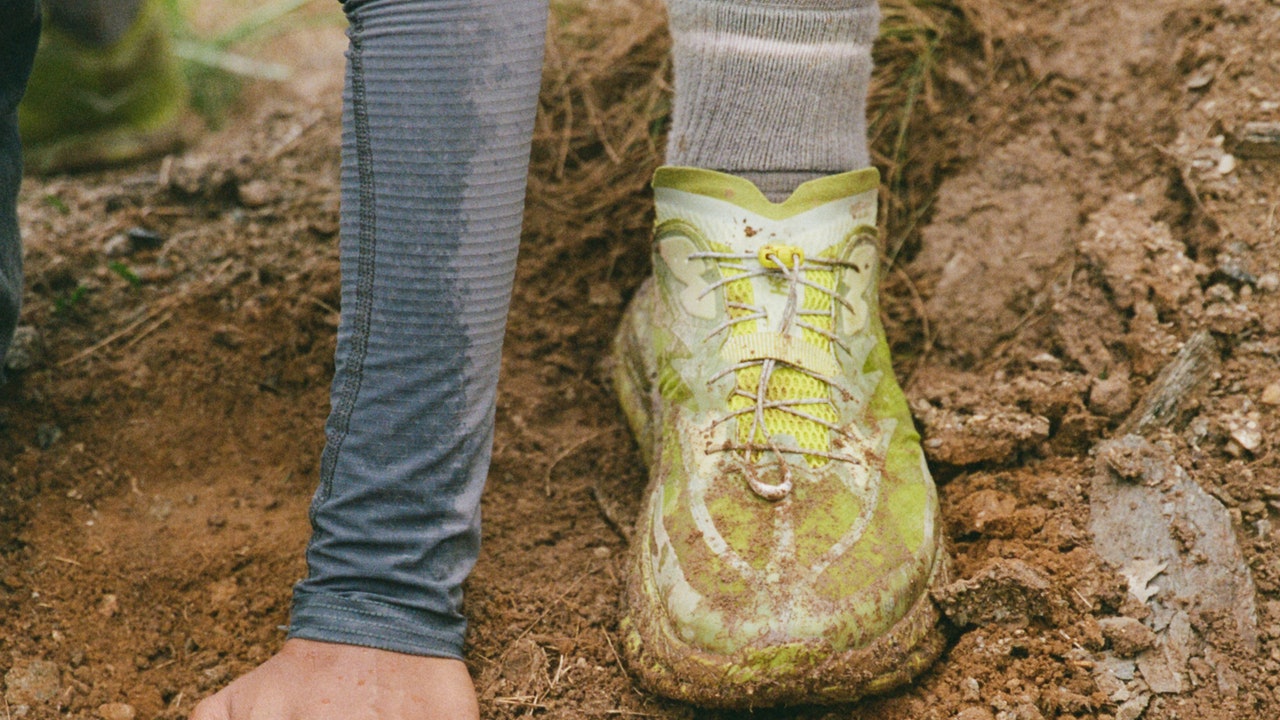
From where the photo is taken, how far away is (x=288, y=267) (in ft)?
5.62

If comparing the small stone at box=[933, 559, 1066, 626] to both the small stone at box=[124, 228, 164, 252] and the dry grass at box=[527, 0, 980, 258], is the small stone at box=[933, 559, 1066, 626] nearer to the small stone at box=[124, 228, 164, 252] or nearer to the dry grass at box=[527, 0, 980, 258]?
the dry grass at box=[527, 0, 980, 258]

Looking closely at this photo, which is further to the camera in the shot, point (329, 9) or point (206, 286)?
point (329, 9)

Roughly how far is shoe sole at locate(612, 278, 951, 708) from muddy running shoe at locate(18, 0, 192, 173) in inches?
63.1

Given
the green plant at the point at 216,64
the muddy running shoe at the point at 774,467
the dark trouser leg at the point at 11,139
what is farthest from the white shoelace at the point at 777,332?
the green plant at the point at 216,64

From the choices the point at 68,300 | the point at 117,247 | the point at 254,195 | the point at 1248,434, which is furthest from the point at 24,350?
the point at 1248,434

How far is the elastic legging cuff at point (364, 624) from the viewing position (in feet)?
3.61

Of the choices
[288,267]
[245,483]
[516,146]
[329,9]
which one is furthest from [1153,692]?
[329,9]

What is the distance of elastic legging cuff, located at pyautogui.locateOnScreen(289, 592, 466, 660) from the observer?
110cm

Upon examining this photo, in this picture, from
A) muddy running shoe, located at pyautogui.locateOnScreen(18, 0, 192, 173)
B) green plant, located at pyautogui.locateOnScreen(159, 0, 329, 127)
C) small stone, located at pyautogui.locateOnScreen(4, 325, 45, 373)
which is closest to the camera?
small stone, located at pyautogui.locateOnScreen(4, 325, 45, 373)

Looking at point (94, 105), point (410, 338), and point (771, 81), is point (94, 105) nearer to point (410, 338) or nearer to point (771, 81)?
point (410, 338)

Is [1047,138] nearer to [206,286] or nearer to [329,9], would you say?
[206,286]

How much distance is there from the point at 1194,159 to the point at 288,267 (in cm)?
145

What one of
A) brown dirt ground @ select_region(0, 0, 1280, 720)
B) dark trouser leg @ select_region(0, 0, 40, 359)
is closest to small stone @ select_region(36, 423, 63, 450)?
brown dirt ground @ select_region(0, 0, 1280, 720)

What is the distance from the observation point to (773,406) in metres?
1.27
